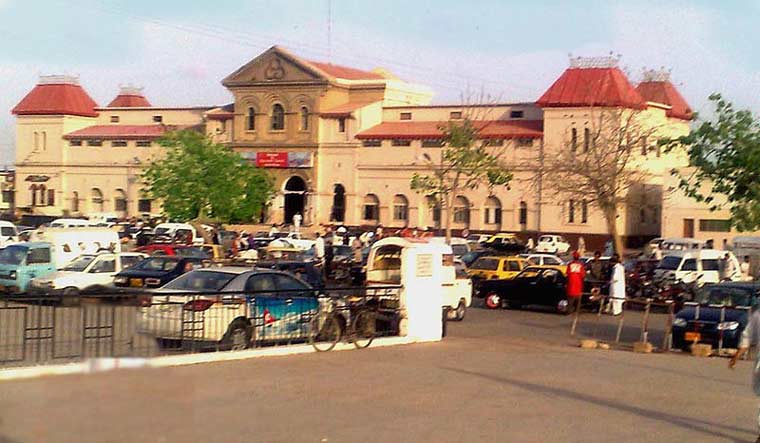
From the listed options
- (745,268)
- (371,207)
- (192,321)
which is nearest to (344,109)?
(371,207)

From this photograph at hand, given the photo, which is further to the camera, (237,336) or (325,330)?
(325,330)

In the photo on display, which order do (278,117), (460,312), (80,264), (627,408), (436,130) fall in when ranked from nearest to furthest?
(627,408)
(460,312)
(80,264)
(436,130)
(278,117)

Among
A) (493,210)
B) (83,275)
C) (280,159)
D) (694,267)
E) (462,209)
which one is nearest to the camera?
(83,275)

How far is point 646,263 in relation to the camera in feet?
136

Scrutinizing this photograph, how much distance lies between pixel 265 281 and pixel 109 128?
222 feet

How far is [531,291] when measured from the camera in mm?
31984

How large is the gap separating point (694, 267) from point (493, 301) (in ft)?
28.9

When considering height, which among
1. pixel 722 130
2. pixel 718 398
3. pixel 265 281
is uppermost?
pixel 722 130

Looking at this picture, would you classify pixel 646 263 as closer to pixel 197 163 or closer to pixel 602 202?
pixel 602 202

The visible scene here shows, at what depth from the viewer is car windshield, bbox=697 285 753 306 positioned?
23.0 meters

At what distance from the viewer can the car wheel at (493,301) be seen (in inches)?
1296

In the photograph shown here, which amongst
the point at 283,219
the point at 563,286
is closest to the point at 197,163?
the point at 283,219

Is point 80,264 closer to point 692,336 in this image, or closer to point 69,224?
point 692,336

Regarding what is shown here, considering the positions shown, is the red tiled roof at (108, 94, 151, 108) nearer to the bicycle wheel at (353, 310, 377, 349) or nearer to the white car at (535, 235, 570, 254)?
the white car at (535, 235, 570, 254)
